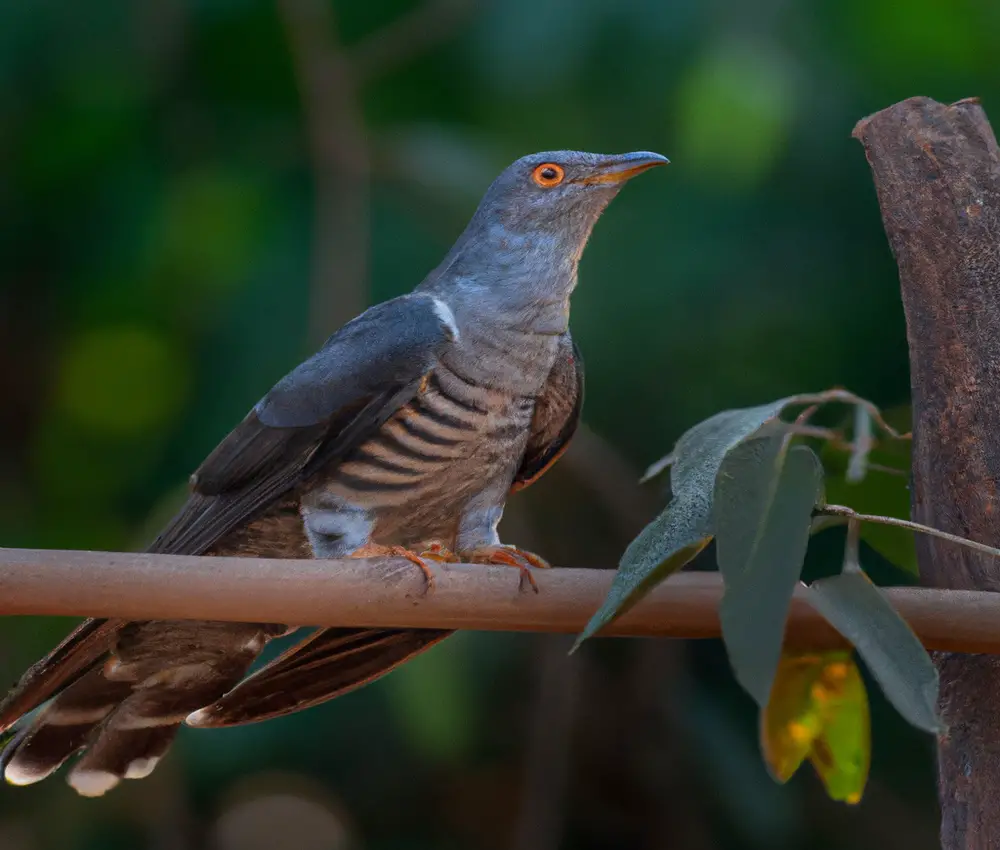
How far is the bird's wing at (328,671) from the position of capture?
5.23 feet

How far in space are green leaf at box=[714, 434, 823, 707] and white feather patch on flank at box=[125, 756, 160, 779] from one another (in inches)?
41.3

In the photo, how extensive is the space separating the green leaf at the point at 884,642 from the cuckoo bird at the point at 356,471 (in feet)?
1.96

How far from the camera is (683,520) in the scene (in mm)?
1234

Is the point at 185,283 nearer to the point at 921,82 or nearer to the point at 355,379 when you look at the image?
the point at 355,379

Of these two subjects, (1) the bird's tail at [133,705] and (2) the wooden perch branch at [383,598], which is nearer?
(2) the wooden perch branch at [383,598]

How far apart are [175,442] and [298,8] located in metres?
1.01

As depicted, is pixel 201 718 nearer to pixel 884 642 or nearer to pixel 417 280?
pixel 884 642

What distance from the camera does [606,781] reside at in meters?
3.01

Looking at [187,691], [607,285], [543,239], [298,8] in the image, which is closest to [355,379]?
[543,239]

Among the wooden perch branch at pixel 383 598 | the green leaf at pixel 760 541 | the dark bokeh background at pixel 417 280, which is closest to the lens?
the green leaf at pixel 760 541

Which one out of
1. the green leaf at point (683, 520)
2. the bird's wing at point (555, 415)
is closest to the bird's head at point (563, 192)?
the bird's wing at point (555, 415)

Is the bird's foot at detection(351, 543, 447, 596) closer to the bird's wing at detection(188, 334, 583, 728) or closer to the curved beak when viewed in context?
the bird's wing at detection(188, 334, 583, 728)

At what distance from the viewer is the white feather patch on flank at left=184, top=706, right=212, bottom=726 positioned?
169 centimetres

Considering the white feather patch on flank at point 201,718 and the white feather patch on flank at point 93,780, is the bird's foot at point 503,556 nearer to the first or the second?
the white feather patch on flank at point 201,718
